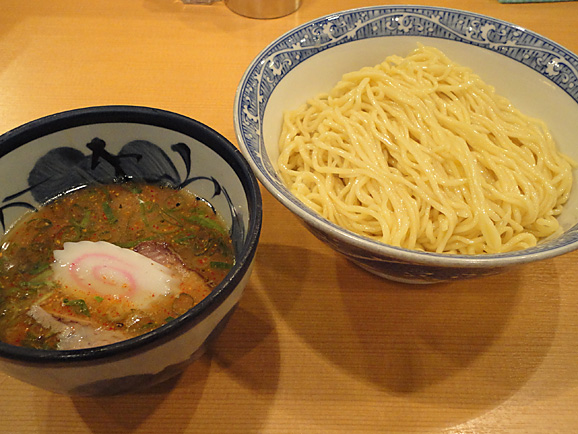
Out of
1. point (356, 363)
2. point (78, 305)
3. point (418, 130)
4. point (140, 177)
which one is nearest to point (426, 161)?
point (418, 130)

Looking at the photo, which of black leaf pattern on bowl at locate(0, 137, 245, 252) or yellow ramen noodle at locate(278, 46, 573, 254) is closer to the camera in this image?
black leaf pattern on bowl at locate(0, 137, 245, 252)

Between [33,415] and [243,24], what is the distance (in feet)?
6.13

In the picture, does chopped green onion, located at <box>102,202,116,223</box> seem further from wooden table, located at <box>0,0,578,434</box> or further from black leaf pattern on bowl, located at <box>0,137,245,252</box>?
wooden table, located at <box>0,0,578,434</box>

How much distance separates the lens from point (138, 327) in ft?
2.68

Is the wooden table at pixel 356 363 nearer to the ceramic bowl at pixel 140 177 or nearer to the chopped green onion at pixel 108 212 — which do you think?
the ceramic bowl at pixel 140 177

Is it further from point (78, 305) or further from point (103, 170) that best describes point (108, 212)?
point (78, 305)

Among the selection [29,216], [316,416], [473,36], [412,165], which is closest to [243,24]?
[473,36]

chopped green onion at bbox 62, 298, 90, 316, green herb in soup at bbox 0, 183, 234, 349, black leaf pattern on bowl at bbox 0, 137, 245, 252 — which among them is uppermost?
black leaf pattern on bowl at bbox 0, 137, 245, 252

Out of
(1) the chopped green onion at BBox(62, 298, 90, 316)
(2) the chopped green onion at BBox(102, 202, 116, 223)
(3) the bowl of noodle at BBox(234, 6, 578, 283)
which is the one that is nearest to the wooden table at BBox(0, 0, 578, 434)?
(3) the bowl of noodle at BBox(234, 6, 578, 283)

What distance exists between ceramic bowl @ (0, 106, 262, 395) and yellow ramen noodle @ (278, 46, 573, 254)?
31 cm

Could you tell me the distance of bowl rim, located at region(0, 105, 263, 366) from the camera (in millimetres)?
591

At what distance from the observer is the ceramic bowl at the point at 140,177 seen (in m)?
0.65

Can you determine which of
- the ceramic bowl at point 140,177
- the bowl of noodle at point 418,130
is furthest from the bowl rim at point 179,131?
the bowl of noodle at point 418,130

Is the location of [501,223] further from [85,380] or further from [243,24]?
[243,24]
